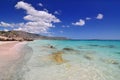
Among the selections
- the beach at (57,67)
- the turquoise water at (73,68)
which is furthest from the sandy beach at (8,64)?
the turquoise water at (73,68)

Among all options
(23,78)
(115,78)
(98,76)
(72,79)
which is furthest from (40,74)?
(115,78)

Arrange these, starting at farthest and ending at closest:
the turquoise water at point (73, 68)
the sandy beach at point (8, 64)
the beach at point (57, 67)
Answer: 1. the turquoise water at point (73, 68)
2. the beach at point (57, 67)
3. the sandy beach at point (8, 64)

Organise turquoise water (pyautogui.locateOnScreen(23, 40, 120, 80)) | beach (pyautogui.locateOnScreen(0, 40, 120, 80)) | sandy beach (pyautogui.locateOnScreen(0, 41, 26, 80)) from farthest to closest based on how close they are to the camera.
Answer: turquoise water (pyautogui.locateOnScreen(23, 40, 120, 80))
beach (pyautogui.locateOnScreen(0, 40, 120, 80))
sandy beach (pyautogui.locateOnScreen(0, 41, 26, 80))

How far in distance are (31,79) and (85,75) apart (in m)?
3.18

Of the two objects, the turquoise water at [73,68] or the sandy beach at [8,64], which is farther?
the turquoise water at [73,68]

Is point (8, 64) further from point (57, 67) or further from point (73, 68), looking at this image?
point (73, 68)

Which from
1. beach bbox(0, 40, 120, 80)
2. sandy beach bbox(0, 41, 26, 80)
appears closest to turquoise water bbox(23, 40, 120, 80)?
beach bbox(0, 40, 120, 80)

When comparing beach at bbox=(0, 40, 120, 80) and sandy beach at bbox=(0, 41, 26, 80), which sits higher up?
sandy beach at bbox=(0, 41, 26, 80)

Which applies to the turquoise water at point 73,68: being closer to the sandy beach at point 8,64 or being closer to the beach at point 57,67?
the beach at point 57,67

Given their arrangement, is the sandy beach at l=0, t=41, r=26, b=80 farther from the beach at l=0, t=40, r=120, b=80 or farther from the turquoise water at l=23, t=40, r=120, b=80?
the turquoise water at l=23, t=40, r=120, b=80

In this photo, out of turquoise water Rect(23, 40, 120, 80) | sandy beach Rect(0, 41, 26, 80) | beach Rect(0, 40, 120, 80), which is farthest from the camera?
turquoise water Rect(23, 40, 120, 80)

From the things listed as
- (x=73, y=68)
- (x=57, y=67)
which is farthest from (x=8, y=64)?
(x=73, y=68)

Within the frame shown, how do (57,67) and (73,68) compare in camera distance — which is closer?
(73,68)

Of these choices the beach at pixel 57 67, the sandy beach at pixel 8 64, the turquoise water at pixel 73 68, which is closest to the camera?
the sandy beach at pixel 8 64
